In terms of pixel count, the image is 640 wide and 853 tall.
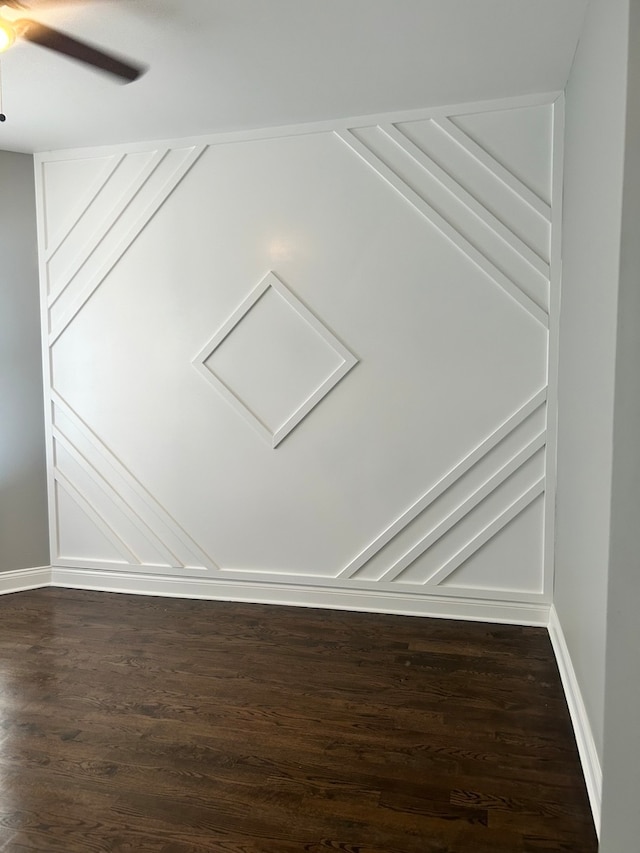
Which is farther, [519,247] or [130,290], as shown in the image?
[130,290]

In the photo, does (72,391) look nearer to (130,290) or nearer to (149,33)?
(130,290)

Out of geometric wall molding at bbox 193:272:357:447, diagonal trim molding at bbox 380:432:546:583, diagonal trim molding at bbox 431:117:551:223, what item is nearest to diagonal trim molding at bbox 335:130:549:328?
diagonal trim molding at bbox 431:117:551:223

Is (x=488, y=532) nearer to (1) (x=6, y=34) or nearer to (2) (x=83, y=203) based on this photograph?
(1) (x=6, y=34)

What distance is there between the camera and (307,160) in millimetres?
3354

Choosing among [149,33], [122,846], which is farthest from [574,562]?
[149,33]

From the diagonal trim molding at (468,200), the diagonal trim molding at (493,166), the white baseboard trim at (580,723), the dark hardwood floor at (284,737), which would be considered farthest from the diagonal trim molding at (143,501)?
the diagonal trim molding at (493,166)

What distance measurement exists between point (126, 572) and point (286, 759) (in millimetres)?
1986

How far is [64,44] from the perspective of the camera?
219 cm

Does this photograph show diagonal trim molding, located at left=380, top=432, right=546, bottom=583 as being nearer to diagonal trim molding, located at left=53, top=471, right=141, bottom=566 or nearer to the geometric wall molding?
the geometric wall molding

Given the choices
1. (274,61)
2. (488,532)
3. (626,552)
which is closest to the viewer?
(626,552)

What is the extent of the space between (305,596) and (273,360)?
1.33 meters

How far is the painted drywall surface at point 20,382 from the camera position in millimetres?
3746

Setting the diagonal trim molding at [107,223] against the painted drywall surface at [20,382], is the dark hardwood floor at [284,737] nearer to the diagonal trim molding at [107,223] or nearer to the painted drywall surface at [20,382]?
the painted drywall surface at [20,382]

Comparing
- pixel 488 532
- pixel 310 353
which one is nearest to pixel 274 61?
pixel 310 353
